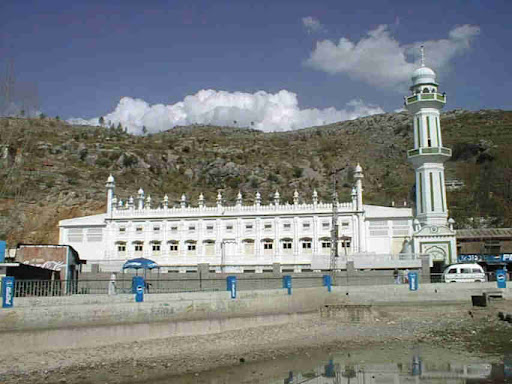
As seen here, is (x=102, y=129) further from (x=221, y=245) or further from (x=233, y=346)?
(x=233, y=346)

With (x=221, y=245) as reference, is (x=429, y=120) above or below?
above


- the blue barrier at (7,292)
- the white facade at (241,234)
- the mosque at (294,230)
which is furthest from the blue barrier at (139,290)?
the mosque at (294,230)

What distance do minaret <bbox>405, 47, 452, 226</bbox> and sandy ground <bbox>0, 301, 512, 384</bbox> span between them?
13.3 metres

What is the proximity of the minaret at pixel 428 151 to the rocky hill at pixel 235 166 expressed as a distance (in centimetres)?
2513

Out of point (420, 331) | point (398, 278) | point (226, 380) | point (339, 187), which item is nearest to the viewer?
point (226, 380)

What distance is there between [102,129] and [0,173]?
185ft

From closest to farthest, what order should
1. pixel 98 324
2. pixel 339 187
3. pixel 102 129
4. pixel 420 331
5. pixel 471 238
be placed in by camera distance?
pixel 98 324 < pixel 420 331 < pixel 471 238 < pixel 339 187 < pixel 102 129

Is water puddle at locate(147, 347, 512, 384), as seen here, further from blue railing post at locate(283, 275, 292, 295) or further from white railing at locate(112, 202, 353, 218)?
white railing at locate(112, 202, 353, 218)

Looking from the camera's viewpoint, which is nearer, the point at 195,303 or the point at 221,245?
the point at 195,303

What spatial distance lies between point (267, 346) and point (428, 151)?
2895 cm

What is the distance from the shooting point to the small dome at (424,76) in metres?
49.3

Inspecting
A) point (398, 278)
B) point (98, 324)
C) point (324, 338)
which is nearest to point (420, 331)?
point (324, 338)

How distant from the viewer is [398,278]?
1510 inches

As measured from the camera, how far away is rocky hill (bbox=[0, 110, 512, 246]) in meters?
70.6
